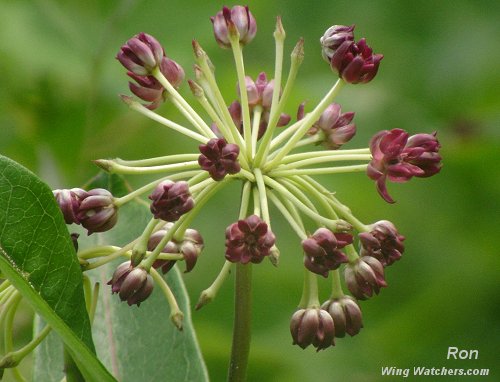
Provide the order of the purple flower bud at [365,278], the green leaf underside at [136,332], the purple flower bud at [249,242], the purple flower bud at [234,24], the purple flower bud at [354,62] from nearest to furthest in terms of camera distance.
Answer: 1. the purple flower bud at [249,242]
2. the purple flower bud at [365,278]
3. the purple flower bud at [354,62]
4. the purple flower bud at [234,24]
5. the green leaf underside at [136,332]

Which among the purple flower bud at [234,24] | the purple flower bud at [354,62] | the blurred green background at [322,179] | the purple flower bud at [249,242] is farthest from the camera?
the blurred green background at [322,179]

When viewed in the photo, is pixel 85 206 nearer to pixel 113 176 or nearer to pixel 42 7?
pixel 113 176

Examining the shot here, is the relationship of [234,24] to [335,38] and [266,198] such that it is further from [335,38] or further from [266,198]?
[266,198]

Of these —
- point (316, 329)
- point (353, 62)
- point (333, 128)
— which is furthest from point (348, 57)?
point (316, 329)

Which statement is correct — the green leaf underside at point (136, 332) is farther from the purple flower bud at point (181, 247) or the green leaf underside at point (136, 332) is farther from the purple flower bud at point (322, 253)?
the purple flower bud at point (322, 253)

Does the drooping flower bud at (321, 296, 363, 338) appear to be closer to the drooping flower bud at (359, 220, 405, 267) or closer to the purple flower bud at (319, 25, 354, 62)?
the drooping flower bud at (359, 220, 405, 267)

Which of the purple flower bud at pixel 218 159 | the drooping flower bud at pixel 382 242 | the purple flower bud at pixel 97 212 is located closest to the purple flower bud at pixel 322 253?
the drooping flower bud at pixel 382 242

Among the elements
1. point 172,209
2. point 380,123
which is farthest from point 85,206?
point 380,123
